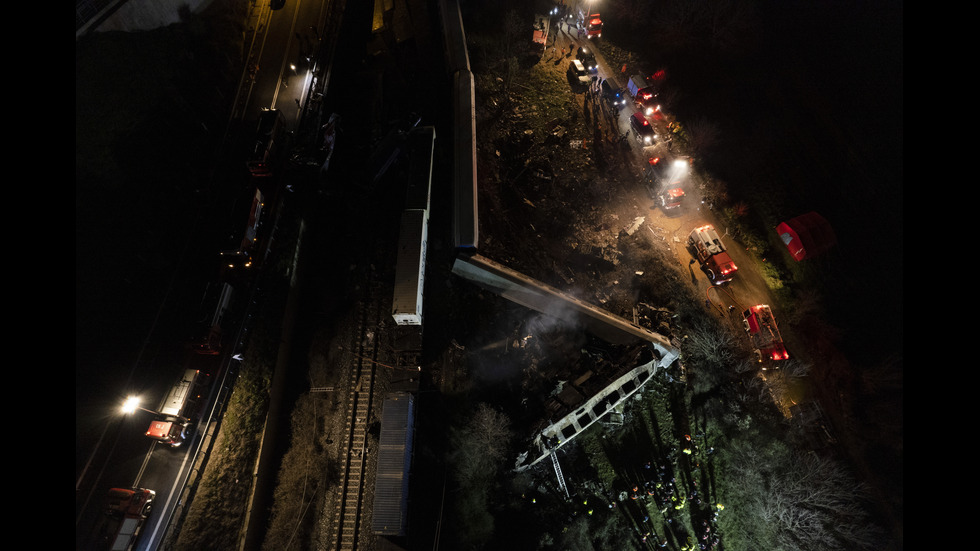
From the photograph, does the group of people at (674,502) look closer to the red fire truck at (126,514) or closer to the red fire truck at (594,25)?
the red fire truck at (126,514)

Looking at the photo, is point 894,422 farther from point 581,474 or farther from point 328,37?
point 328,37

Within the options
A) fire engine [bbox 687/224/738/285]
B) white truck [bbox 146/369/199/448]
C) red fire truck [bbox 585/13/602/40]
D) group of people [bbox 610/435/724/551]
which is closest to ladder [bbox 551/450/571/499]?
group of people [bbox 610/435/724/551]

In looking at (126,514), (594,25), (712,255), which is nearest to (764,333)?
(712,255)

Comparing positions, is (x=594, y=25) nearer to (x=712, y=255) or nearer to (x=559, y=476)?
(x=712, y=255)

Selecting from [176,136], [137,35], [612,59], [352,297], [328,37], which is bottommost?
[352,297]

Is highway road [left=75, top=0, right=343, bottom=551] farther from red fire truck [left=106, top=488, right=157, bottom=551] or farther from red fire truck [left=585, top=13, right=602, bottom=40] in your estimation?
red fire truck [left=585, top=13, right=602, bottom=40]

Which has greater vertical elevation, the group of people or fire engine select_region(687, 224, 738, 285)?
fire engine select_region(687, 224, 738, 285)

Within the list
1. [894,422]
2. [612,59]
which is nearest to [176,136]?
[612,59]

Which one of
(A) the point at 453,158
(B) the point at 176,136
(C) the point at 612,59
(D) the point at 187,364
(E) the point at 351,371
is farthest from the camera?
(C) the point at 612,59

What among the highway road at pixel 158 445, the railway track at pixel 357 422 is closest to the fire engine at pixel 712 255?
the railway track at pixel 357 422
